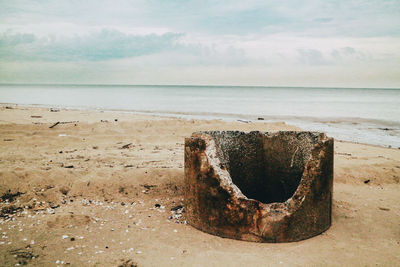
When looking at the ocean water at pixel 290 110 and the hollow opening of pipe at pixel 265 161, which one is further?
the ocean water at pixel 290 110

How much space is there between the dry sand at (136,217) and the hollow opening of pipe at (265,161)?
0.69m

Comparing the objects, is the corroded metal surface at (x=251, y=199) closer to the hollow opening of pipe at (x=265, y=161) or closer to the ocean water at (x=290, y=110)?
the hollow opening of pipe at (x=265, y=161)

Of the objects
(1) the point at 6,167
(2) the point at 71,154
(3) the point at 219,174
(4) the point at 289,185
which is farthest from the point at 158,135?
(3) the point at 219,174

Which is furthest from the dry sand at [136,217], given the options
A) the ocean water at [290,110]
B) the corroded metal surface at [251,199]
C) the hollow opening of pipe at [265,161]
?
the ocean water at [290,110]

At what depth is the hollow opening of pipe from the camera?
397 centimetres

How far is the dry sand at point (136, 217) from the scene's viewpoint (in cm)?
269

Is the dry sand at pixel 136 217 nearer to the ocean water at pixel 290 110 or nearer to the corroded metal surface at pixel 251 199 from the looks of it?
the corroded metal surface at pixel 251 199

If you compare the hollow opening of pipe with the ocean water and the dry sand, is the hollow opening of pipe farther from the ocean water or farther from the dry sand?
the ocean water

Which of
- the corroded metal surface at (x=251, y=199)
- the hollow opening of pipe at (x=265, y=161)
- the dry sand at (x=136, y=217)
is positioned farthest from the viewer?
the hollow opening of pipe at (x=265, y=161)

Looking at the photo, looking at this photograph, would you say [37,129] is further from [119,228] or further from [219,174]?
[219,174]

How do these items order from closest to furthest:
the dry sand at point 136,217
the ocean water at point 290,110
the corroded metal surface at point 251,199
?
the dry sand at point 136,217 → the corroded metal surface at point 251,199 → the ocean water at point 290,110

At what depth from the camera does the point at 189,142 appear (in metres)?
3.38

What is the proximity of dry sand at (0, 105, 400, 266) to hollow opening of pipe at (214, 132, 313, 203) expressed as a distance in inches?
27.3

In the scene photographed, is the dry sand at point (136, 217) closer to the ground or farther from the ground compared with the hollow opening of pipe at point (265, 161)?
closer to the ground
